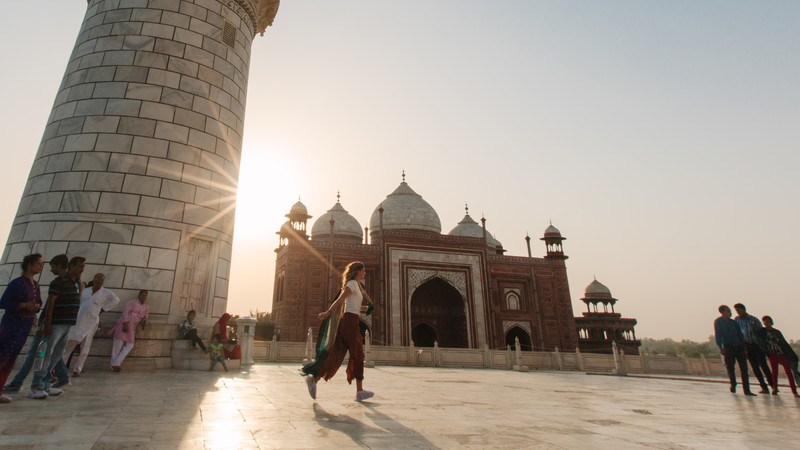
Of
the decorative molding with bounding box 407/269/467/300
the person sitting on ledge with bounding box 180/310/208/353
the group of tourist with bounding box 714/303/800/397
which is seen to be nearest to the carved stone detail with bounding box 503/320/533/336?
the decorative molding with bounding box 407/269/467/300

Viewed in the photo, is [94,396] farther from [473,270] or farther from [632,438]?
[473,270]

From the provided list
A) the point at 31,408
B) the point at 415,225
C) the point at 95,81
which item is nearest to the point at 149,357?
the point at 31,408

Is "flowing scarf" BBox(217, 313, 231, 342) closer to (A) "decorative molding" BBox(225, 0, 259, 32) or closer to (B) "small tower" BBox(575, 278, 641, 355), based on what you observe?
(A) "decorative molding" BBox(225, 0, 259, 32)

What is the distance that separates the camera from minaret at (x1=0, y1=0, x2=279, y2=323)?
5367 millimetres

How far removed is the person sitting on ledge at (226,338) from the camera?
5.99m

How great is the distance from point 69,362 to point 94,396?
74.2 inches

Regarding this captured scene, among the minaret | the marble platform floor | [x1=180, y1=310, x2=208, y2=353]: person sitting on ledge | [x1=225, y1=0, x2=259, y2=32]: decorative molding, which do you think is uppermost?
[x1=225, y1=0, x2=259, y2=32]: decorative molding

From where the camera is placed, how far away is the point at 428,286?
77.5 feet

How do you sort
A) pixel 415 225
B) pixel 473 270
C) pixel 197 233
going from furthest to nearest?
pixel 415 225, pixel 473 270, pixel 197 233

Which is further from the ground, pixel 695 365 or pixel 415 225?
pixel 415 225

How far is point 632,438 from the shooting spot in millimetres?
2305

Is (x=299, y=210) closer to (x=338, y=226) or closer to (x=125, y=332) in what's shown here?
(x=338, y=226)

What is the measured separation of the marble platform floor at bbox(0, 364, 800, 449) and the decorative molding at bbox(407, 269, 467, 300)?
1724cm

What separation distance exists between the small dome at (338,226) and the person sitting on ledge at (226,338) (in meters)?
18.9
